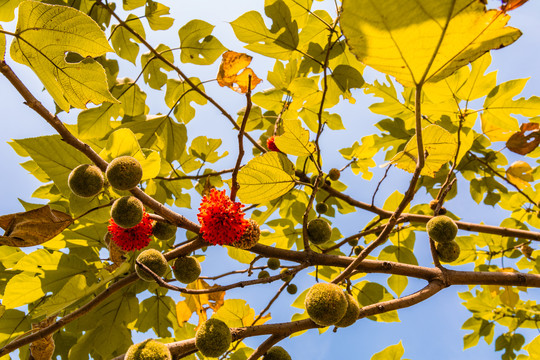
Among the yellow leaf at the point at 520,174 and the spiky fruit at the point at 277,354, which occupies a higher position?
the yellow leaf at the point at 520,174

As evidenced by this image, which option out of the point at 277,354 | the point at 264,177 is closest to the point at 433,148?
the point at 264,177

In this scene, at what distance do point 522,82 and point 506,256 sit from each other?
1989mm

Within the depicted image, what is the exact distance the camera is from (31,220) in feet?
4.67

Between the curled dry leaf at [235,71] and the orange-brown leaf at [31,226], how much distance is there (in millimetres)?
1165

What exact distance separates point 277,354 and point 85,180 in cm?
118

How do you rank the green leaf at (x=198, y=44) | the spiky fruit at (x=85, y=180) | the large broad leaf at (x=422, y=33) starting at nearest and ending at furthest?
the large broad leaf at (x=422, y=33), the spiky fruit at (x=85, y=180), the green leaf at (x=198, y=44)

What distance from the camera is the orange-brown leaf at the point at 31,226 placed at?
1.35 m

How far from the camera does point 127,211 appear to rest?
59.3 inches

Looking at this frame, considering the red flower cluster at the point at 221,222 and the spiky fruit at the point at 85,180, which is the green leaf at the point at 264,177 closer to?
the red flower cluster at the point at 221,222

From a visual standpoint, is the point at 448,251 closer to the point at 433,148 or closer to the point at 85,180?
the point at 433,148

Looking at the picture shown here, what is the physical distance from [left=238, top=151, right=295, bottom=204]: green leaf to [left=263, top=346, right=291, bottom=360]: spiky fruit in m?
0.72

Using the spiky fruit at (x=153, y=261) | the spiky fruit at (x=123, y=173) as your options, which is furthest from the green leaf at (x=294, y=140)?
the spiky fruit at (x=153, y=261)

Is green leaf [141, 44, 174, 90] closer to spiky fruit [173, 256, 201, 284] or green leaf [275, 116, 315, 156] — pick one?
green leaf [275, 116, 315, 156]

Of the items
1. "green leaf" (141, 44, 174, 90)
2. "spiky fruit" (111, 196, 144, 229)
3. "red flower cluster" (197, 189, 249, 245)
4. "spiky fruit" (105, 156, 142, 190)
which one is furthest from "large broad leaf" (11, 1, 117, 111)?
"green leaf" (141, 44, 174, 90)
